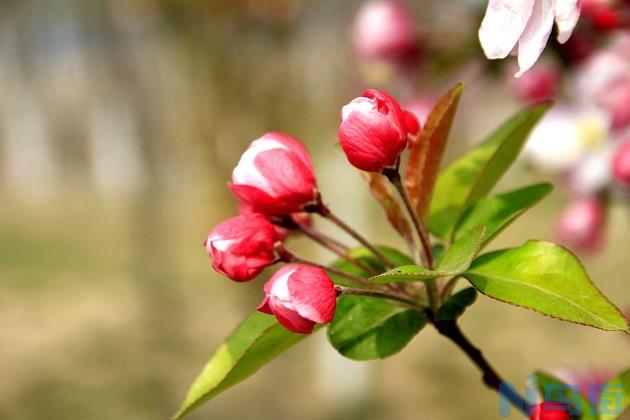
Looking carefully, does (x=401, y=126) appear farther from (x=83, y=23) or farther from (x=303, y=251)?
(x=83, y=23)

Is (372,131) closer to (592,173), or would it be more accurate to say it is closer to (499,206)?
(499,206)

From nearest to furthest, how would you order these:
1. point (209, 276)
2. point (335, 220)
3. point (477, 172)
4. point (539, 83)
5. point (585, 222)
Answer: point (335, 220)
point (477, 172)
point (539, 83)
point (585, 222)
point (209, 276)

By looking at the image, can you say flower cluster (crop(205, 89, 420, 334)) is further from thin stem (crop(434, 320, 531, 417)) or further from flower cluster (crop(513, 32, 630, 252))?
flower cluster (crop(513, 32, 630, 252))

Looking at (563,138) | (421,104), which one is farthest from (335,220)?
(563,138)

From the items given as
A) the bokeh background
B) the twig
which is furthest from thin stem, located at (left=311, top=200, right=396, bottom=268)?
the bokeh background

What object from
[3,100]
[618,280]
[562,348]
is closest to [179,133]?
[562,348]

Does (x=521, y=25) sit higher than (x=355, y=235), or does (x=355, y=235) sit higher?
(x=521, y=25)
